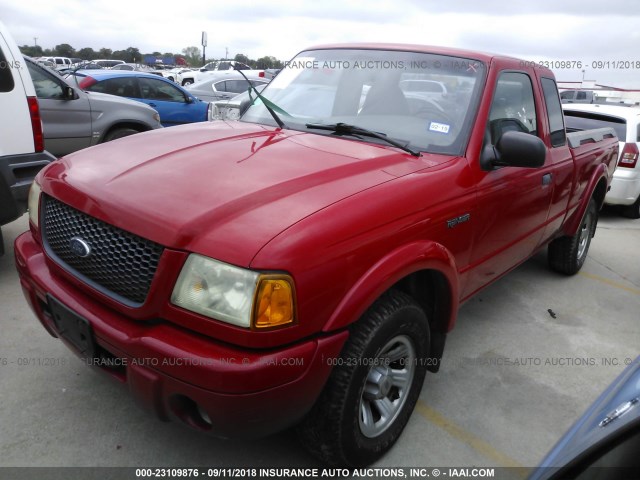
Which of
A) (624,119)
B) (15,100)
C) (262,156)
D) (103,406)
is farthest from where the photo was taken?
(624,119)

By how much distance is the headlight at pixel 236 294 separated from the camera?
5.59 ft

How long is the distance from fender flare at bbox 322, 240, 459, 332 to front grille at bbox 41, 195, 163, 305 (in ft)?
2.32

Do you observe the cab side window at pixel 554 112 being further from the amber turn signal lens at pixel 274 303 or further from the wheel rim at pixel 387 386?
the amber turn signal lens at pixel 274 303

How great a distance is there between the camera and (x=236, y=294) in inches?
68.1

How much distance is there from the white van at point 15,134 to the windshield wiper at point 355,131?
2.44 meters

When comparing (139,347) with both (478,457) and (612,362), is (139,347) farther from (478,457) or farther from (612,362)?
(612,362)

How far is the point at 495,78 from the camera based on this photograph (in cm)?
295

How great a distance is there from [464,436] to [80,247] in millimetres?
2086

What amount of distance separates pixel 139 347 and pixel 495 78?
7.93 feet

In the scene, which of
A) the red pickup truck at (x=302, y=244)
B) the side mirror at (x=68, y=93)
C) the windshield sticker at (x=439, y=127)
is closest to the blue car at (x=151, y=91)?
the side mirror at (x=68, y=93)

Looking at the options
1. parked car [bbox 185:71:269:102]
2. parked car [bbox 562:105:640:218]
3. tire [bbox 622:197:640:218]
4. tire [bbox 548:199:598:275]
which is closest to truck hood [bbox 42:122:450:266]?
tire [bbox 548:199:598:275]

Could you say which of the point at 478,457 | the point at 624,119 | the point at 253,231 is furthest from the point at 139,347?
the point at 624,119

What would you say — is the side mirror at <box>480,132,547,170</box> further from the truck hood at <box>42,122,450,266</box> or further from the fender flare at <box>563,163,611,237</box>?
the fender flare at <box>563,163,611,237</box>

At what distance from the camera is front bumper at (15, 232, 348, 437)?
5.63 feet
